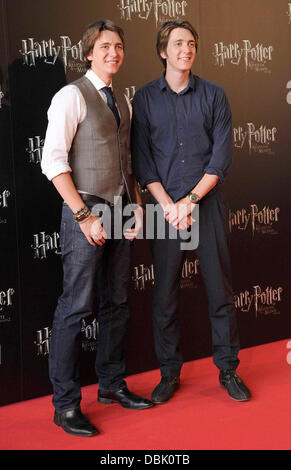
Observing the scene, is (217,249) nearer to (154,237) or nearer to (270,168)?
(154,237)

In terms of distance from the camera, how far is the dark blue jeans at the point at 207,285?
2.81 metres

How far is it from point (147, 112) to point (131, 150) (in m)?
0.19

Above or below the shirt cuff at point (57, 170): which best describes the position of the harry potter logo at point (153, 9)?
above

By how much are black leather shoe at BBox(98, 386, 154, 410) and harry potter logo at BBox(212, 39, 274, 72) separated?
186 cm

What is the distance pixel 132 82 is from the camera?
10.5 ft

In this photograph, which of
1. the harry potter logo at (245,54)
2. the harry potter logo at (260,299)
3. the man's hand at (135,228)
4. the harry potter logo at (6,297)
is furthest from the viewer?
the harry potter logo at (260,299)

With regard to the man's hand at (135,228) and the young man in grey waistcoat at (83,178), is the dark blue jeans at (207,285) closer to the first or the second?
the man's hand at (135,228)

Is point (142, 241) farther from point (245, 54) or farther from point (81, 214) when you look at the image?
point (245, 54)

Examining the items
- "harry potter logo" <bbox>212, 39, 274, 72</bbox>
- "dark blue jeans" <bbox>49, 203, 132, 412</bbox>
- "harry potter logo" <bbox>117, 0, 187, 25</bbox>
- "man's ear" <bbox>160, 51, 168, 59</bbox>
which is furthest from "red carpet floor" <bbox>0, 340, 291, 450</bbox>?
"harry potter logo" <bbox>117, 0, 187, 25</bbox>

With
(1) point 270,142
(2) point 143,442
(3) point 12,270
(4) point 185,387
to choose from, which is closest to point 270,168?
(1) point 270,142

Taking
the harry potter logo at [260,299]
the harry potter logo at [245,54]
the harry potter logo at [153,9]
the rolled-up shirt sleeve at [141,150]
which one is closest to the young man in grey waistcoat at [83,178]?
the rolled-up shirt sleeve at [141,150]

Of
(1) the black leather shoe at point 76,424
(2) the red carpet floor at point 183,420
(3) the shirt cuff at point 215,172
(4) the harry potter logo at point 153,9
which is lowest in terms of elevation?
(2) the red carpet floor at point 183,420

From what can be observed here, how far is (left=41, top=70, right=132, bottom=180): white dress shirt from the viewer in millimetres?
2410

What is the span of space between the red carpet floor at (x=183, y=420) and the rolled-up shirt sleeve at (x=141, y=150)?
40.7 inches
